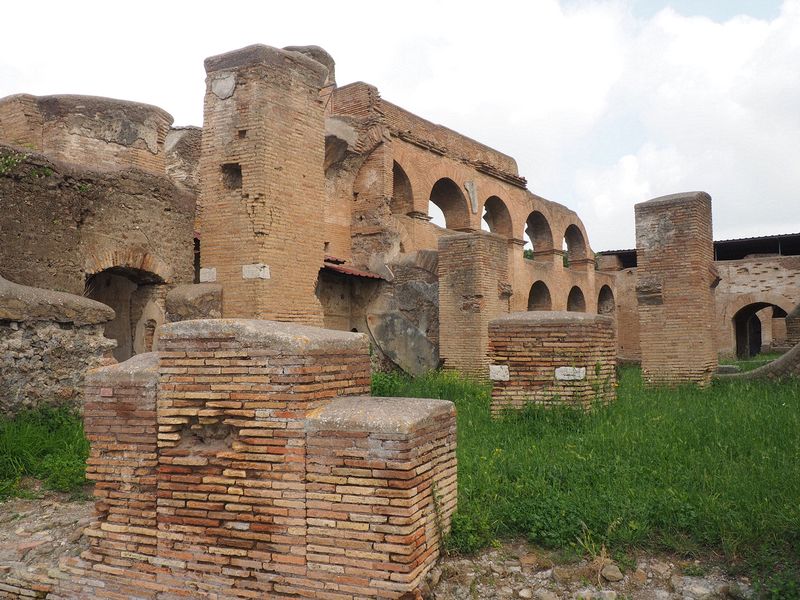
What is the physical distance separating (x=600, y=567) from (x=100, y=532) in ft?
9.83

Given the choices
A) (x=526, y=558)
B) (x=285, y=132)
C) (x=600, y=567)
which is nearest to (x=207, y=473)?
(x=526, y=558)

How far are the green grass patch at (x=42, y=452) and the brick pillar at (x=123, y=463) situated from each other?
1.75 meters

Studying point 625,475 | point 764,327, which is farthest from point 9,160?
point 764,327

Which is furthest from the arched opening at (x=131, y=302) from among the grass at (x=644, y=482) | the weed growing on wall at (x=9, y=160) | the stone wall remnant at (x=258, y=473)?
the stone wall remnant at (x=258, y=473)

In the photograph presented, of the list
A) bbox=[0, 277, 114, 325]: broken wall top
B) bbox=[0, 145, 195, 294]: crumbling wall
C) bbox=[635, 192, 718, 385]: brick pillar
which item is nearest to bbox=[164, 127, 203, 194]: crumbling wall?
bbox=[0, 145, 195, 294]: crumbling wall

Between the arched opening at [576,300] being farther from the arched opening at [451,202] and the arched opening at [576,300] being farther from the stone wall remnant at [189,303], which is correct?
the stone wall remnant at [189,303]

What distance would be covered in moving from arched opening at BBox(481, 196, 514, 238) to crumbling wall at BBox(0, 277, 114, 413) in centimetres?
1402

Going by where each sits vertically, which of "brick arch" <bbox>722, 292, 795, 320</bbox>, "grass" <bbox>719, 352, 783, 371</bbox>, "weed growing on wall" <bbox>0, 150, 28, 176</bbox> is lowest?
"grass" <bbox>719, 352, 783, 371</bbox>

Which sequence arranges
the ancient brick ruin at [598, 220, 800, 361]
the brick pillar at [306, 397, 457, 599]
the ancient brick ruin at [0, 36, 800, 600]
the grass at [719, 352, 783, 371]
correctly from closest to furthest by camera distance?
the brick pillar at [306, 397, 457, 599], the ancient brick ruin at [0, 36, 800, 600], the grass at [719, 352, 783, 371], the ancient brick ruin at [598, 220, 800, 361]

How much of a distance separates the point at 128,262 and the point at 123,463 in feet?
17.6

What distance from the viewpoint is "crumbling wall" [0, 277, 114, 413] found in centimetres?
668

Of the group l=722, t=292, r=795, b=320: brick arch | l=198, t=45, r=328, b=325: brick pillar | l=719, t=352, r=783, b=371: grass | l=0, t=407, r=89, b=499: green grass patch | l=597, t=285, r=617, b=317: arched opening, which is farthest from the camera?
l=597, t=285, r=617, b=317: arched opening

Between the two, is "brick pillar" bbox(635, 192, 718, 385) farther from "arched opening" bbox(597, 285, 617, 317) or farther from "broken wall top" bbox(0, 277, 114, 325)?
"arched opening" bbox(597, 285, 617, 317)

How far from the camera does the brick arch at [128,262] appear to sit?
8570 mm
